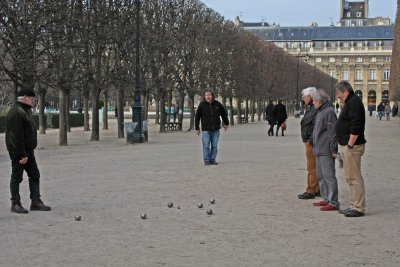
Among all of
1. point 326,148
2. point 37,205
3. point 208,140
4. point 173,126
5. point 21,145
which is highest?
point 21,145

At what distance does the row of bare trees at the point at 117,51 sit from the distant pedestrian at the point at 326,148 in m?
14.9

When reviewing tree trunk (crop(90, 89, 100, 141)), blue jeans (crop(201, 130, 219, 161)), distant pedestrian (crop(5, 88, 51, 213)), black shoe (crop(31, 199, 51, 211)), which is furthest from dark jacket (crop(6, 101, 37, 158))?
tree trunk (crop(90, 89, 100, 141))

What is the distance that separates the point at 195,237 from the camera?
807 centimetres

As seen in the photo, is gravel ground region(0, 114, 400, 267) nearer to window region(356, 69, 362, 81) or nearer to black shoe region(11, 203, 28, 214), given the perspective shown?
black shoe region(11, 203, 28, 214)

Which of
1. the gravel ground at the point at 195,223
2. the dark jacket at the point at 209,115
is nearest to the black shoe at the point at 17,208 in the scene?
the gravel ground at the point at 195,223

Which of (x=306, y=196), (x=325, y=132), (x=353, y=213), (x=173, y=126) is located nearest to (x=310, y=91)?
(x=325, y=132)

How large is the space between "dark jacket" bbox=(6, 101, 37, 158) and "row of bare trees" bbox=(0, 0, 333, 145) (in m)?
13.7

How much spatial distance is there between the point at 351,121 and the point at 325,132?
117 centimetres

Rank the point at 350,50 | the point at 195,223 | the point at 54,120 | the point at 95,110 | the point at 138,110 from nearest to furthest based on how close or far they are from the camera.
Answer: the point at 195,223 → the point at 138,110 → the point at 95,110 → the point at 54,120 → the point at 350,50

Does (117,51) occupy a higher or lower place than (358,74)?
lower

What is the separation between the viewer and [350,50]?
6250 inches

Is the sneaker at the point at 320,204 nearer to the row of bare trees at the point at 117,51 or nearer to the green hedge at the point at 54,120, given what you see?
the row of bare trees at the point at 117,51

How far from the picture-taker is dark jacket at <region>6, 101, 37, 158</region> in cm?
976

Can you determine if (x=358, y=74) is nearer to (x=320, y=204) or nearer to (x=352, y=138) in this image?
A: (x=320, y=204)
